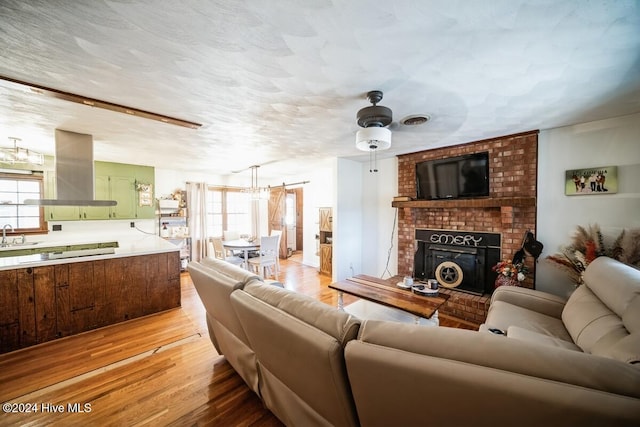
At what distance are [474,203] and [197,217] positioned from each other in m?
5.41

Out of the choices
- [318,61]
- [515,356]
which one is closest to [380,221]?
[318,61]

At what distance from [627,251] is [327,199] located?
4252 mm

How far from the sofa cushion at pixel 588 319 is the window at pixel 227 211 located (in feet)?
17.7

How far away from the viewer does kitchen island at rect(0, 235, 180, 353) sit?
2.23 metres

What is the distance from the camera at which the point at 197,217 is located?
5.36 meters

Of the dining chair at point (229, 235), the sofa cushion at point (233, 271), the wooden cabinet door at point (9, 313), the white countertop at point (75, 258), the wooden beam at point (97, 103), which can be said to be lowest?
the wooden cabinet door at point (9, 313)

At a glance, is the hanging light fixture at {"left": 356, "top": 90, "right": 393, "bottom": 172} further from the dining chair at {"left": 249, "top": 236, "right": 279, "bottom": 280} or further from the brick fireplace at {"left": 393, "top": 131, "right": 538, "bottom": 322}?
the dining chair at {"left": 249, "top": 236, "right": 279, "bottom": 280}

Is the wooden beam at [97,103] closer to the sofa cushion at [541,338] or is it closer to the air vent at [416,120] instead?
the air vent at [416,120]

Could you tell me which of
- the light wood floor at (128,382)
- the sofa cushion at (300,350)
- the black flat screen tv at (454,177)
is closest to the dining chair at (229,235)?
the light wood floor at (128,382)

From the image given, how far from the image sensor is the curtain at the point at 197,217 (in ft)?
17.3

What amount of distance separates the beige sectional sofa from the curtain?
415cm

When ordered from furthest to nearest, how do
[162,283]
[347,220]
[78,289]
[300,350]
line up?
[347,220], [162,283], [78,289], [300,350]

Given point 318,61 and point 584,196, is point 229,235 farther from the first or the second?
point 584,196

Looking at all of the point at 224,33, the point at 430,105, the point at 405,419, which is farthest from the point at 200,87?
the point at 405,419
